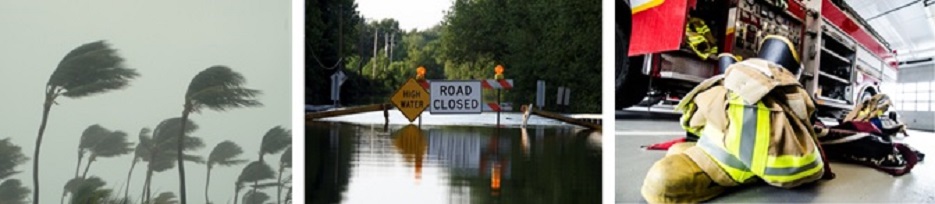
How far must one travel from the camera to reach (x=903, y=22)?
275 centimetres

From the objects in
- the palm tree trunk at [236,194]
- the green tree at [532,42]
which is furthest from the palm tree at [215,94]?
the green tree at [532,42]

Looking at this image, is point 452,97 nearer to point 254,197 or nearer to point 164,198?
point 254,197

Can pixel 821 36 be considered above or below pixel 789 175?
above

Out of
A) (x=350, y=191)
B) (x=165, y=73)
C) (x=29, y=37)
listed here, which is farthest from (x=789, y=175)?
(x=29, y=37)

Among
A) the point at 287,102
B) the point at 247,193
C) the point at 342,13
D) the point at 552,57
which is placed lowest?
the point at 247,193

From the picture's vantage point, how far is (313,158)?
2.90 m

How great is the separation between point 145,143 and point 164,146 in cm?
7

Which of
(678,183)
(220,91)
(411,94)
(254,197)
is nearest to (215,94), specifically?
(220,91)

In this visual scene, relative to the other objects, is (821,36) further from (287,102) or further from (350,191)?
(287,102)

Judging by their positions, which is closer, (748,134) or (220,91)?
(748,134)

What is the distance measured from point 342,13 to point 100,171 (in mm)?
1181

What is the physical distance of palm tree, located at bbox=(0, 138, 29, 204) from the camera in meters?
2.82

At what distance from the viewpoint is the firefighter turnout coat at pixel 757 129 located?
2613mm

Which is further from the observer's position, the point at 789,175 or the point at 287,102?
the point at 287,102
